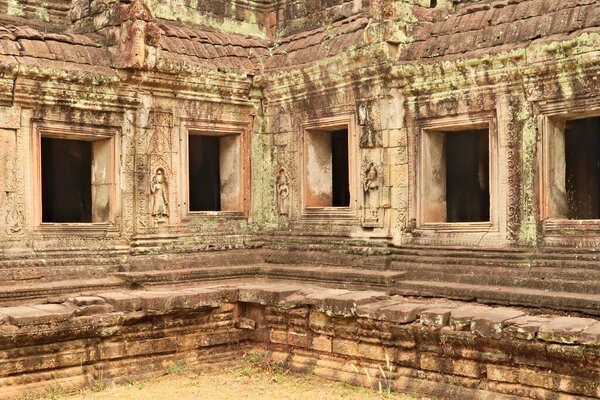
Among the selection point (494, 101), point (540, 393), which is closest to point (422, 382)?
point (540, 393)

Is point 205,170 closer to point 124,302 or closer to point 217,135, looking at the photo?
point 217,135

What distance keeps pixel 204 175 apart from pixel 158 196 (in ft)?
7.19

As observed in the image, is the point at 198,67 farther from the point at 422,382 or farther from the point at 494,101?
the point at 422,382

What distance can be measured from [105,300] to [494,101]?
4.83m

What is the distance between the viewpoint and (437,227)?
919cm

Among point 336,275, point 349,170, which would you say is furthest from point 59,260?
point 349,170

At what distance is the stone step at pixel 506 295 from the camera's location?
742 cm

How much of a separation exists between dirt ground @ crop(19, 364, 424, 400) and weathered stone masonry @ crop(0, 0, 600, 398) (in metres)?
0.27

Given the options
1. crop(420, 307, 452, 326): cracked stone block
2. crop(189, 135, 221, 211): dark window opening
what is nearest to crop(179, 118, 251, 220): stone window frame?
crop(189, 135, 221, 211): dark window opening

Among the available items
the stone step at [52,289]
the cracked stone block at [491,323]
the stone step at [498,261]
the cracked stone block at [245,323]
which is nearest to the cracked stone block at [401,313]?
the cracked stone block at [491,323]

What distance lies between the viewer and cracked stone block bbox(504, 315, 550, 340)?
6.86 m

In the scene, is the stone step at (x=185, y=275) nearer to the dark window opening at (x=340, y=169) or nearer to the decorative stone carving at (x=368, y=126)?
the dark window opening at (x=340, y=169)

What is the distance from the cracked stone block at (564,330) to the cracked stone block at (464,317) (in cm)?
73

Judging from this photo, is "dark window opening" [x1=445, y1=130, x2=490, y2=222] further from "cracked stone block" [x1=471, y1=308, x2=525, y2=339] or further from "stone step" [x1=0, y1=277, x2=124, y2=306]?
"stone step" [x1=0, y1=277, x2=124, y2=306]
